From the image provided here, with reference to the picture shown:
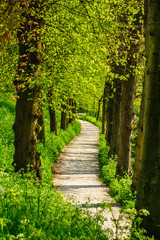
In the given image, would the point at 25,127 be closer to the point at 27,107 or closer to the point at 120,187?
the point at 27,107

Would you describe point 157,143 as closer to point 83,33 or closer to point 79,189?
point 83,33

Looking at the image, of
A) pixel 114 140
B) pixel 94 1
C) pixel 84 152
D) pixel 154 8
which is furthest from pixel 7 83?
pixel 84 152

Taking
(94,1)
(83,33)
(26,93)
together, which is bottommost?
(26,93)

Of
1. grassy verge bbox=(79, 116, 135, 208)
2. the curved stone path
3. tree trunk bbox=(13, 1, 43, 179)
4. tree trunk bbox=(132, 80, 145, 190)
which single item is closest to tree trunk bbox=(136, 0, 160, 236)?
the curved stone path

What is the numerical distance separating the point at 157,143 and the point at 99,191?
710cm

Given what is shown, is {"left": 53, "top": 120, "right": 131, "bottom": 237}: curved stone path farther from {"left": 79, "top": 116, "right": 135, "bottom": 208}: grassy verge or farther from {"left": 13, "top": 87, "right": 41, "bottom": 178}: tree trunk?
{"left": 13, "top": 87, "right": 41, "bottom": 178}: tree trunk

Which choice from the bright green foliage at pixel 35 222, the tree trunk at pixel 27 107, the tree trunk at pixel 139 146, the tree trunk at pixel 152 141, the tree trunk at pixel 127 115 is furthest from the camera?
the tree trunk at pixel 127 115

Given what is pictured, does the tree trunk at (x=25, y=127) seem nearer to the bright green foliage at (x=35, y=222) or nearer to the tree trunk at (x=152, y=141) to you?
the bright green foliage at (x=35, y=222)

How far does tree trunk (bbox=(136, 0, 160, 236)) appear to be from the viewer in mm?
4324

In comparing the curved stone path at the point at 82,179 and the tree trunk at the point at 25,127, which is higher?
the tree trunk at the point at 25,127

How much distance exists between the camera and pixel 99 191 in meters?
11.0

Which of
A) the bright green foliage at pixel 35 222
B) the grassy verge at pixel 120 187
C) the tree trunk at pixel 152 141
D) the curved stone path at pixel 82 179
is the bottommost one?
the curved stone path at pixel 82 179

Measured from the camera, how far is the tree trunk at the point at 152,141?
14.2 ft

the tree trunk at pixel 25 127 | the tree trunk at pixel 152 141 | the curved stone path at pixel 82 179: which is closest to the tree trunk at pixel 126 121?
the curved stone path at pixel 82 179
